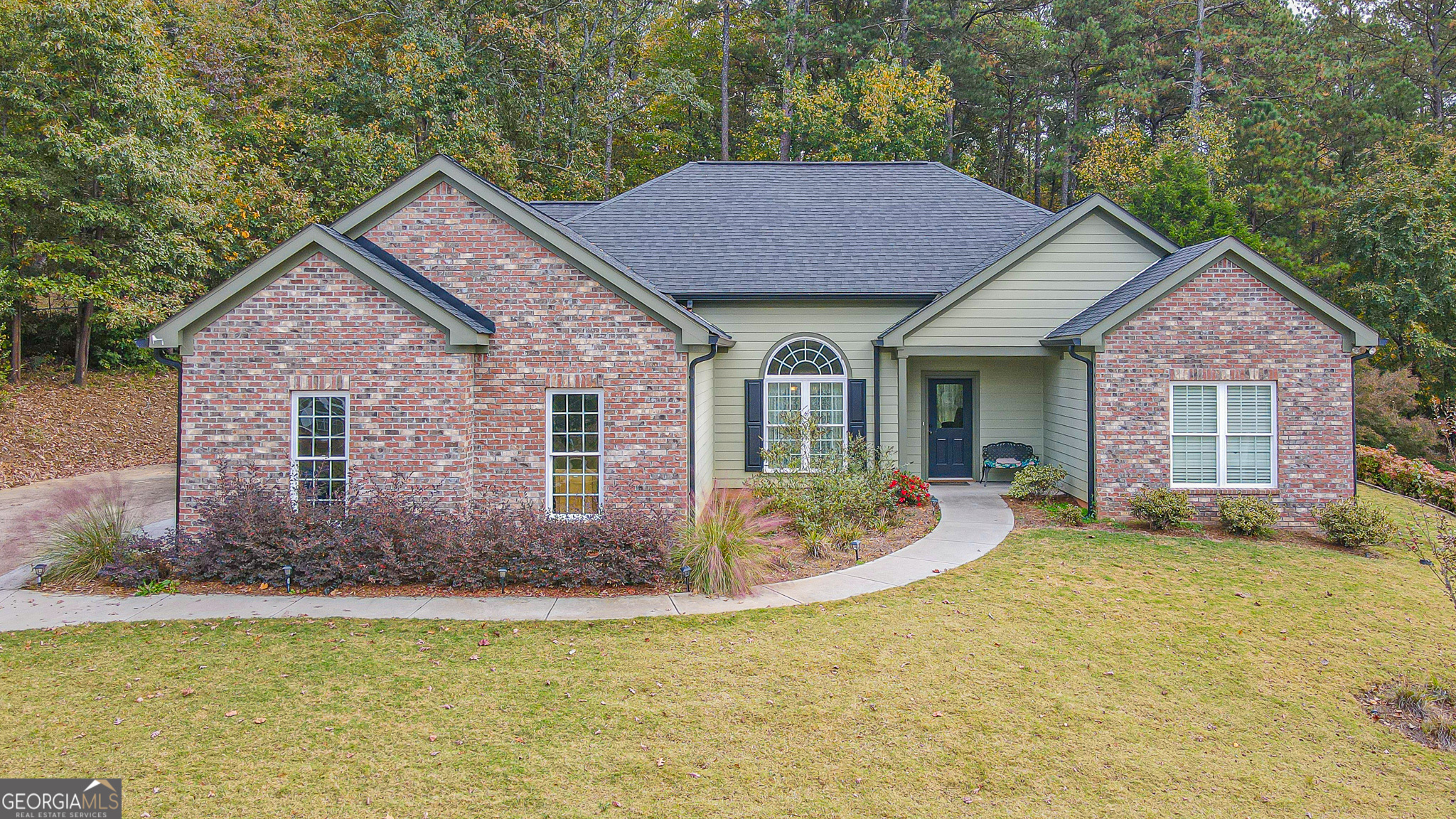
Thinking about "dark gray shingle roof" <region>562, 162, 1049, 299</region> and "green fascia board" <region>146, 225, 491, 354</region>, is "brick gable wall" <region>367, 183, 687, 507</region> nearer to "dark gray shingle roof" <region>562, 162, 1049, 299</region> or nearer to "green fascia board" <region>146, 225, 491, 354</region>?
"green fascia board" <region>146, 225, 491, 354</region>

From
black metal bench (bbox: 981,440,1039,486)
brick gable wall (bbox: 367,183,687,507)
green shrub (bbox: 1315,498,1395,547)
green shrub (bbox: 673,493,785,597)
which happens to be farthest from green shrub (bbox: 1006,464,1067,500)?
brick gable wall (bbox: 367,183,687,507)

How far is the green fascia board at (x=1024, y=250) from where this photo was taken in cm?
1397

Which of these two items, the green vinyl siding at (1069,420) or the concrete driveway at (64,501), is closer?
the concrete driveway at (64,501)

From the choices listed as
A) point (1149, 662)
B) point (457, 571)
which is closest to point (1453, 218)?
point (1149, 662)

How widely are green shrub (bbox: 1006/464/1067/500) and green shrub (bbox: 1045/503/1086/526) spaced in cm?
95

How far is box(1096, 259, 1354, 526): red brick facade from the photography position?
39.8 feet

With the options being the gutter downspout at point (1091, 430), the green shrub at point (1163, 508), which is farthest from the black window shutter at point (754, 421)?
A: the green shrub at point (1163, 508)

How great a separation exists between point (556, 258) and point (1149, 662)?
8658 millimetres

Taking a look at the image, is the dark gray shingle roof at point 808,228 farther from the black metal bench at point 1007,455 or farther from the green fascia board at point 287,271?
the green fascia board at point 287,271

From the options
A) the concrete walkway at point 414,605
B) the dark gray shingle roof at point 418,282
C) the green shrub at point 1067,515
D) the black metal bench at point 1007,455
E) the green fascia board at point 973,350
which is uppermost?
the dark gray shingle roof at point 418,282

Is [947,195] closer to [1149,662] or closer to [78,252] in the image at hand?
[1149,662]

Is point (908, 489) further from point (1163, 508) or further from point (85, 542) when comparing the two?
point (85, 542)

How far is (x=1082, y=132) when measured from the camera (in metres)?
31.0

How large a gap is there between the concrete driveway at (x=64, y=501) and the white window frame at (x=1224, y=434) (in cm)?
1491
